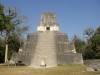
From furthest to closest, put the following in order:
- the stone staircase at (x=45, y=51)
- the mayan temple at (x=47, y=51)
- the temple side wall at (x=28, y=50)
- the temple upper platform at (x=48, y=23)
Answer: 1. the temple upper platform at (x=48, y=23)
2. the temple side wall at (x=28, y=50)
3. the mayan temple at (x=47, y=51)
4. the stone staircase at (x=45, y=51)

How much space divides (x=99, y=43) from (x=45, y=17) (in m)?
9.25

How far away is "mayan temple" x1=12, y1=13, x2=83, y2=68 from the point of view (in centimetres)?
2706

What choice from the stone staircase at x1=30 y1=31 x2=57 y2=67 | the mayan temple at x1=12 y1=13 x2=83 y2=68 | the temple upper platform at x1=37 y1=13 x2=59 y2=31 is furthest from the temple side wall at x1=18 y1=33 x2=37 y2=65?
the temple upper platform at x1=37 y1=13 x2=59 y2=31

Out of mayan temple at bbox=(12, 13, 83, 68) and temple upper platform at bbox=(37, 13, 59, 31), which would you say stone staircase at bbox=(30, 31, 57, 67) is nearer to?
mayan temple at bbox=(12, 13, 83, 68)

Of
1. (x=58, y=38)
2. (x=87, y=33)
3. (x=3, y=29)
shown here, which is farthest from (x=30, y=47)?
(x=87, y=33)

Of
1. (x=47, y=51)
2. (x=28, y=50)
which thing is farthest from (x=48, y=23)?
(x=47, y=51)

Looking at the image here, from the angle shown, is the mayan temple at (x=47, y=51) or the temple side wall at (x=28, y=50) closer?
the mayan temple at (x=47, y=51)

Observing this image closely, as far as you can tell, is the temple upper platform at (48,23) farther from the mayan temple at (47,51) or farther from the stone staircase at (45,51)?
the stone staircase at (45,51)

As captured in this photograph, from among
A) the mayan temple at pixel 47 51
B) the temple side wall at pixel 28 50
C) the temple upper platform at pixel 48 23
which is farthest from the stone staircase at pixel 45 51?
the temple upper platform at pixel 48 23

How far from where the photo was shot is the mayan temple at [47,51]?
88.8 ft

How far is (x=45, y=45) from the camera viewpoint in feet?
97.9

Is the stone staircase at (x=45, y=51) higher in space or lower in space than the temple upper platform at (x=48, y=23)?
lower

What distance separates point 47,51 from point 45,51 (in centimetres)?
24

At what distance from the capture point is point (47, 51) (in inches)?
1119
